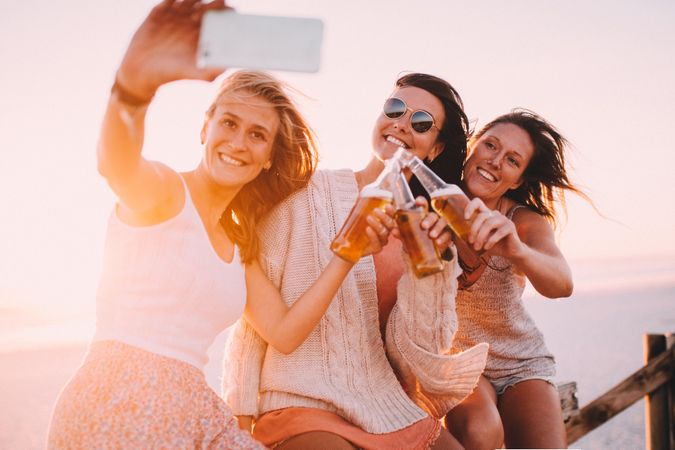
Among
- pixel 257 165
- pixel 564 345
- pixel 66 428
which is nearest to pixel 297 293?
pixel 257 165

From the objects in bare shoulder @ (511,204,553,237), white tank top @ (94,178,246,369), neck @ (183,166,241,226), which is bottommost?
bare shoulder @ (511,204,553,237)

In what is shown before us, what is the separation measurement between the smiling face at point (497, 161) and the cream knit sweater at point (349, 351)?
0.89 meters

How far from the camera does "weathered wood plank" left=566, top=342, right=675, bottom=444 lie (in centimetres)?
506

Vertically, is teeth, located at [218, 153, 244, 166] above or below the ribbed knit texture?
above

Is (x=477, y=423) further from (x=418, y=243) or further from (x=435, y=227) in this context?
(x=435, y=227)

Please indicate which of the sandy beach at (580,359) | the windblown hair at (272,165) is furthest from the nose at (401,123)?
the sandy beach at (580,359)

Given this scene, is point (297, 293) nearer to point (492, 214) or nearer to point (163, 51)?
point (492, 214)

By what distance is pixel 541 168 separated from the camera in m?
3.49

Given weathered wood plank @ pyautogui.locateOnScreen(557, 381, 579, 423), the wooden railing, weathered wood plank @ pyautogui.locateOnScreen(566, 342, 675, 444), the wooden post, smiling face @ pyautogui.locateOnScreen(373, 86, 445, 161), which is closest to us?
smiling face @ pyautogui.locateOnScreen(373, 86, 445, 161)

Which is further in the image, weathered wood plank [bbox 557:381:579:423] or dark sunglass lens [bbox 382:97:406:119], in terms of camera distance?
weathered wood plank [bbox 557:381:579:423]

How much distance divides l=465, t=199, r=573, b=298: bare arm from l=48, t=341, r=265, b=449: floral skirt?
111cm

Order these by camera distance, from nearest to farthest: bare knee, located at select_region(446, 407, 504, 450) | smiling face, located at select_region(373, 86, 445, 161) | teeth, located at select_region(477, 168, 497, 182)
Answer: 1. bare knee, located at select_region(446, 407, 504, 450)
2. smiling face, located at select_region(373, 86, 445, 161)
3. teeth, located at select_region(477, 168, 497, 182)

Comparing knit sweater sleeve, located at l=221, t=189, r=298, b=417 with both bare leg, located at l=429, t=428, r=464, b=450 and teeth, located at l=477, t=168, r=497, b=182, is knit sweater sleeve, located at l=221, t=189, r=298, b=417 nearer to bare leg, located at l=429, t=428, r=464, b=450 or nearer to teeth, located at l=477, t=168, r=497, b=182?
bare leg, located at l=429, t=428, r=464, b=450

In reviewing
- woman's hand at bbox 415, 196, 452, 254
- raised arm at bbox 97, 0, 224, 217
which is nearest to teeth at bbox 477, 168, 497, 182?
woman's hand at bbox 415, 196, 452, 254
